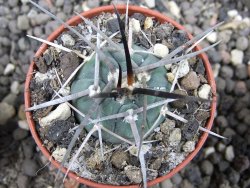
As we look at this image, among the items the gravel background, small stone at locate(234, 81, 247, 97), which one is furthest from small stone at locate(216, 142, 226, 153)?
small stone at locate(234, 81, 247, 97)

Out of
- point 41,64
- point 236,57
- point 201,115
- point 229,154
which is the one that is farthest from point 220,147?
point 41,64

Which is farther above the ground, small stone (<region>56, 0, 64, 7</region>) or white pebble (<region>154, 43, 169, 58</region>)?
white pebble (<region>154, 43, 169, 58</region>)

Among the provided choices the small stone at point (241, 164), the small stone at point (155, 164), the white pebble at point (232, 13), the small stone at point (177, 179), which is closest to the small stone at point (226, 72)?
the white pebble at point (232, 13)

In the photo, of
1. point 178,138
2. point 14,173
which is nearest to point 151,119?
point 178,138

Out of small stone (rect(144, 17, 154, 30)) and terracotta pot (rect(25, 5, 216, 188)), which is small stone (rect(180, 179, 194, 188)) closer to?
terracotta pot (rect(25, 5, 216, 188))

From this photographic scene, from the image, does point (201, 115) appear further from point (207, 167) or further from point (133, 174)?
point (207, 167)
